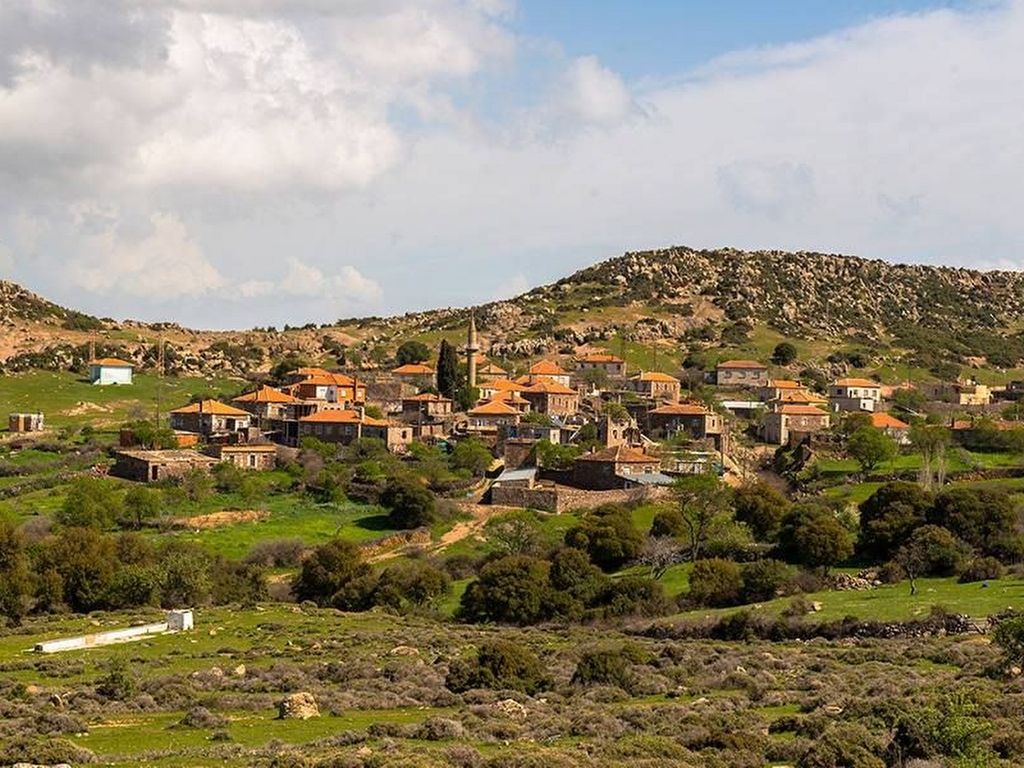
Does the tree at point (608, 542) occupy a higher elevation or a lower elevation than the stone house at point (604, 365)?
lower

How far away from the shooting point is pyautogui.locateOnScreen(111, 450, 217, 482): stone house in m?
78.9

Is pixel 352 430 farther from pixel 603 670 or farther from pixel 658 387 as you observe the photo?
pixel 603 670

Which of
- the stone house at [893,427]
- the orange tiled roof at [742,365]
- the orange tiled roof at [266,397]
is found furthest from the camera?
the orange tiled roof at [742,365]

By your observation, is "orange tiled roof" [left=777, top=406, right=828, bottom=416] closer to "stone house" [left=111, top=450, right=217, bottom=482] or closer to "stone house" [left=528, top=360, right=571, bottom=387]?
"stone house" [left=528, top=360, right=571, bottom=387]

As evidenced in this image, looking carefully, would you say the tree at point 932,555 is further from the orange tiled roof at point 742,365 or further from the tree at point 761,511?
the orange tiled roof at point 742,365

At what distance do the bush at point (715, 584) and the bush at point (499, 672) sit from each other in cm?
1852

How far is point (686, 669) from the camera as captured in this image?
1469 inches

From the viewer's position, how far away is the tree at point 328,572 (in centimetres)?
5803

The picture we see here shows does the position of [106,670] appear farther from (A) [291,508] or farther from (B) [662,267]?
(B) [662,267]

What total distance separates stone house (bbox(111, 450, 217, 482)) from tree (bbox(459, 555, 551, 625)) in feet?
101

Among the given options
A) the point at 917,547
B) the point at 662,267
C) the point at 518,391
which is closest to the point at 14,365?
the point at 518,391

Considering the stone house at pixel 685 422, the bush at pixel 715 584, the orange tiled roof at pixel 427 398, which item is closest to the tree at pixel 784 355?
the stone house at pixel 685 422

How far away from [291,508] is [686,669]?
4020 cm

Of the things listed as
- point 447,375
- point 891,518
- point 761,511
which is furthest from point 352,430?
point 891,518
